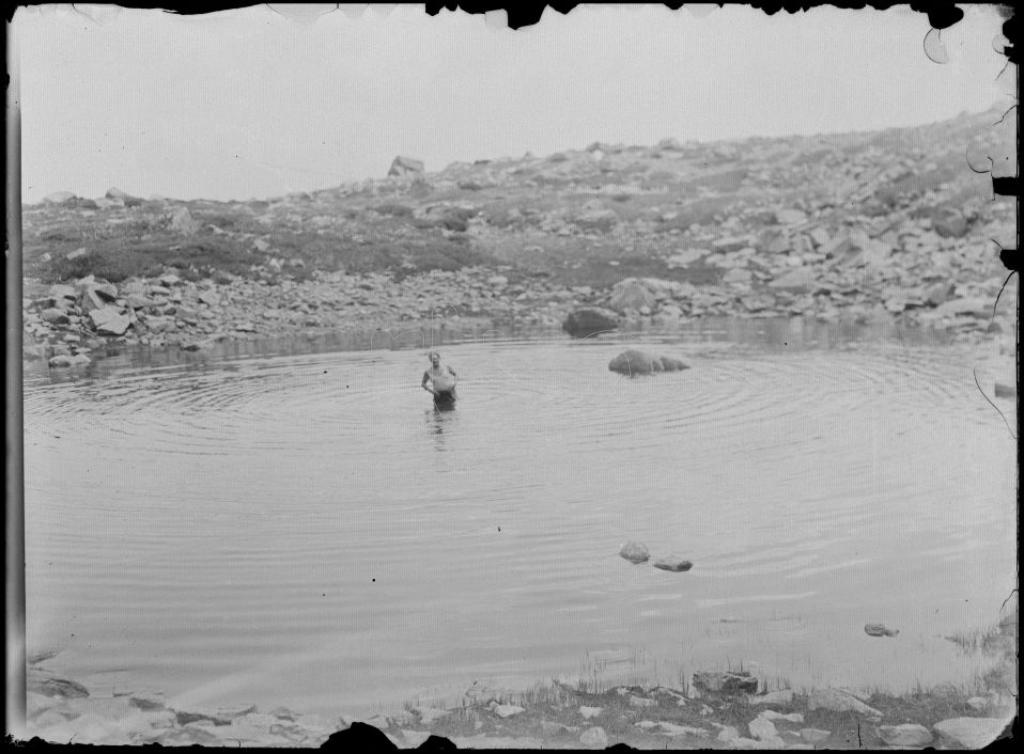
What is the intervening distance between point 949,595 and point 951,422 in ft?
9.90

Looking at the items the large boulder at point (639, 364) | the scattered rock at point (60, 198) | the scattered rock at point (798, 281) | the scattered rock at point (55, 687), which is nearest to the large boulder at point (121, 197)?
the scattered rock at point (60, 198)

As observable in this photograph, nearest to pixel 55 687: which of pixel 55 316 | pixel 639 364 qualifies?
pixel 55 316

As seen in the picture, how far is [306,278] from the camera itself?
10.0m

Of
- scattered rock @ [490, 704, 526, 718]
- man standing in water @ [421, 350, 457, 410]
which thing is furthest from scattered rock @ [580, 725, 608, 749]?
man standing in water @ [421, 350, 457, 410]

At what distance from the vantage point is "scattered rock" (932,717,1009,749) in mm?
4383

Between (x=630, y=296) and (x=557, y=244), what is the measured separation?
1.06 meters

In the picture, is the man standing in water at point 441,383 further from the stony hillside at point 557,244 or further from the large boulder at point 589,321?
the large boulder at point 589,321

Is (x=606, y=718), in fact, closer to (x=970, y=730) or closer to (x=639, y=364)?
(x=970, y=730)

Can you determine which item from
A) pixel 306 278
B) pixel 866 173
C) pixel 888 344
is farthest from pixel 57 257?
pixel 866 173

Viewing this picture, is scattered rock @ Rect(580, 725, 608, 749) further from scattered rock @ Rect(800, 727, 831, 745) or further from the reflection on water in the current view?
the reflection on water

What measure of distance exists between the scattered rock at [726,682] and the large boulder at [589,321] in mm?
5899

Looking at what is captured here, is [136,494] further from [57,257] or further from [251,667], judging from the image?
[57,257]

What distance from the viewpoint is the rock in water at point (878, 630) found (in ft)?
17.7

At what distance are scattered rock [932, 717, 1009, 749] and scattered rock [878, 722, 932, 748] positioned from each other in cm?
7
